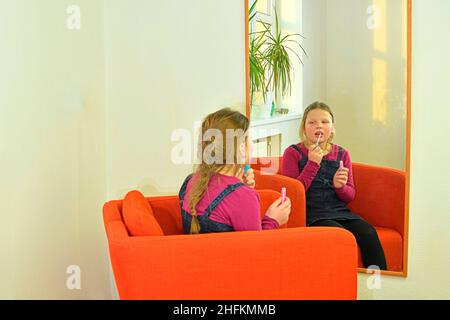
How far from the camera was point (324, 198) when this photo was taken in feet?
8.66

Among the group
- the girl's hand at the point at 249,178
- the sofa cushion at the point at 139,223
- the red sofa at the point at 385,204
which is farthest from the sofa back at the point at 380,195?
the sofa cushion at the point at 139,223

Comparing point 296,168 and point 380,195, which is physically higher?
point 296,168

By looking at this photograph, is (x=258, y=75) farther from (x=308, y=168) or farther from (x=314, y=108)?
(x=308, y=168)

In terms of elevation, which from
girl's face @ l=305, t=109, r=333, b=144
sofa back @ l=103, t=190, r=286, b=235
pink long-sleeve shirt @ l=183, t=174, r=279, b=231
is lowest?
sofa back @ l=103, t=190, r=286, b=235

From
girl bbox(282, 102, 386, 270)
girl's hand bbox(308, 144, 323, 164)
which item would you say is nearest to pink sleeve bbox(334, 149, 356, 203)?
girl bbox(282, 102, 386, 270)

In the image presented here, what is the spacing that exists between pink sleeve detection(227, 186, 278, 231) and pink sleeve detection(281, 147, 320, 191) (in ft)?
1.99

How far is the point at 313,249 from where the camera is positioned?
1.92 metres

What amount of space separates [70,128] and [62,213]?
0.39m

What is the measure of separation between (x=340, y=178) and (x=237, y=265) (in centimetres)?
90

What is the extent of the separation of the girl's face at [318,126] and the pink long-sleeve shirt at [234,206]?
62 cm

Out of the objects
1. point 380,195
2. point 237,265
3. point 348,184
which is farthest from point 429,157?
point 237,265

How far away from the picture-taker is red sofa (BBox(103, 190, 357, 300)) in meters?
1.86

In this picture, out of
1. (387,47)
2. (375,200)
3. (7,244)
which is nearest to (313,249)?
(375,200)

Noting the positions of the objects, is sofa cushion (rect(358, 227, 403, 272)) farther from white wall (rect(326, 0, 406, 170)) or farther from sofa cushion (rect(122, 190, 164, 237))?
sofa cushion (rect(122, 190, 164, 237))
